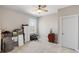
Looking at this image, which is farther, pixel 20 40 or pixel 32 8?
pixel 20 40

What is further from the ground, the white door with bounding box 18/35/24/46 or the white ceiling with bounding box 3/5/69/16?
the white ceiling with bounding box 3/5/69/16

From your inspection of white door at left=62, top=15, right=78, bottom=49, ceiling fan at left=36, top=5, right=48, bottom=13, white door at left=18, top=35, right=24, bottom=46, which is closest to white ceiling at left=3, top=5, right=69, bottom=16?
ceiling fan at left=36, top=5, right=48, bottom=13

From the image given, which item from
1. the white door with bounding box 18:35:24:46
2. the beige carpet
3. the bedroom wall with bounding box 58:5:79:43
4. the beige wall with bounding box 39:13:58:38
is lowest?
the beige carpet

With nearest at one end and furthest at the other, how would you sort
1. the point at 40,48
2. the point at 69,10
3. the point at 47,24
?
the point at 69,10, the point at 40,48, the point at 47,24

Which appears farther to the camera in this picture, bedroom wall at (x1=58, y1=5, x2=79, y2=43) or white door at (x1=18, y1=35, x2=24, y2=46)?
white door at (x1=18, y1=35, x2=24, y2=46)

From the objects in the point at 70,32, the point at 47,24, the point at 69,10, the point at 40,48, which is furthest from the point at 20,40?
the point at 69,10

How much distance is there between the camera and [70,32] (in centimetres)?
193

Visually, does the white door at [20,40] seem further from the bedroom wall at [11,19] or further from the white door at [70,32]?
the white door at [70,32]

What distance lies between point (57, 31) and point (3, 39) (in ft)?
3.31

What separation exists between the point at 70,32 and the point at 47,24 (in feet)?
1.57

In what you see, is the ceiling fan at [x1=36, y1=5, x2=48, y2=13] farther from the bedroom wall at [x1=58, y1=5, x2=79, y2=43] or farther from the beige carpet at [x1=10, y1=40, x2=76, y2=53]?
the beige carpet at [x1=10, y1=40, x2=76, y2=53]

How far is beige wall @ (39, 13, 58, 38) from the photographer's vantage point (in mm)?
1991

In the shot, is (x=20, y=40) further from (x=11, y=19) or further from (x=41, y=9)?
(x=41, y=9)

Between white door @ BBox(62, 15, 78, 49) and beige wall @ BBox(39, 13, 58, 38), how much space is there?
17 cm
